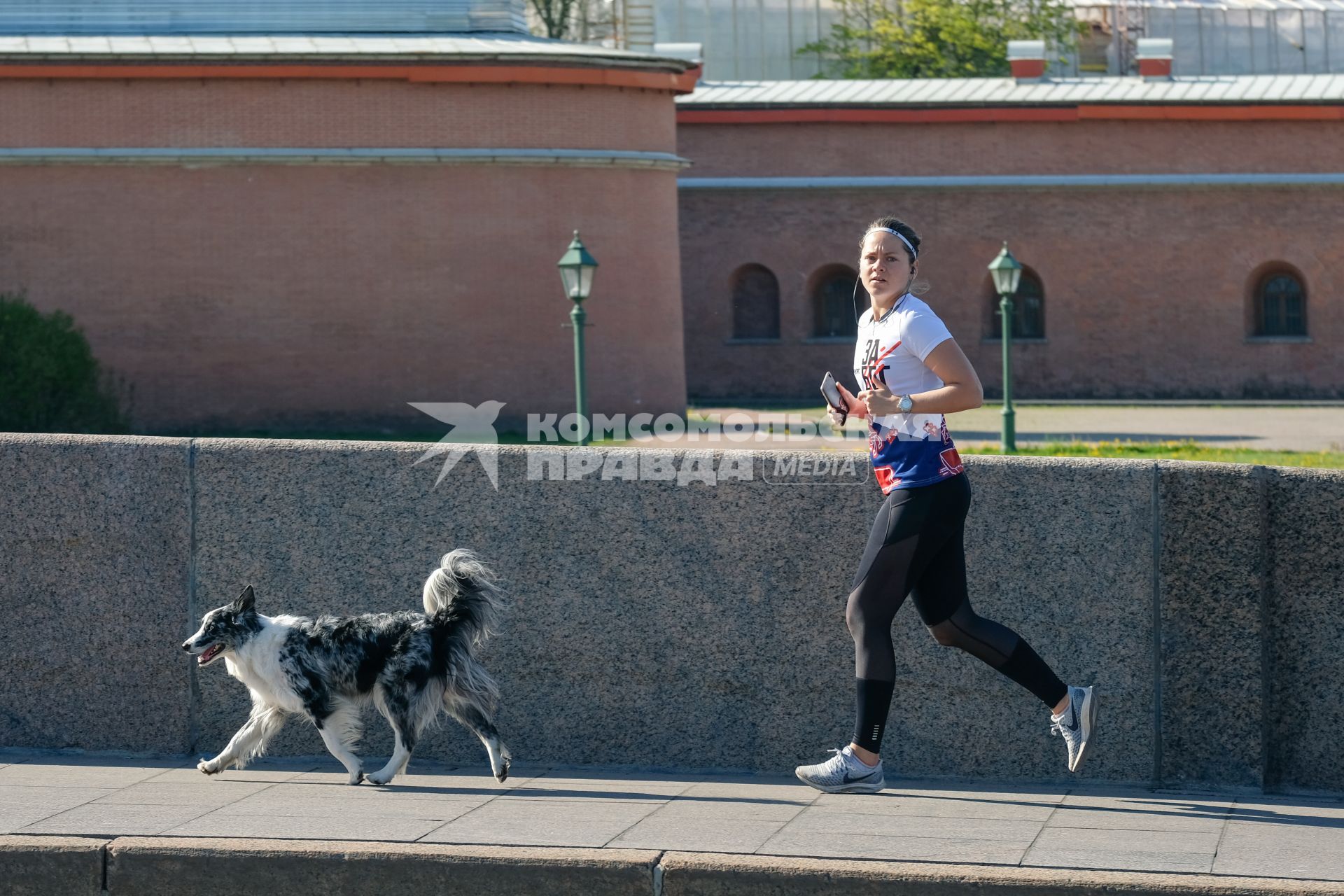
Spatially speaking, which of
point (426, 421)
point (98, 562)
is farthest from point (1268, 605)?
point (426, 421)

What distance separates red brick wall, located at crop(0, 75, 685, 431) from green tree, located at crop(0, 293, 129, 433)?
1.30 metres

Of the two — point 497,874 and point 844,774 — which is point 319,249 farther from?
point 497,874

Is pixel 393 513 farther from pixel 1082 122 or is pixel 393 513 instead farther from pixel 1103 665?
pixel 1082 122

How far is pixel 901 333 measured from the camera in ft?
19.8

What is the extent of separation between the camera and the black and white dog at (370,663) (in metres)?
6.57

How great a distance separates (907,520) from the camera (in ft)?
19.6

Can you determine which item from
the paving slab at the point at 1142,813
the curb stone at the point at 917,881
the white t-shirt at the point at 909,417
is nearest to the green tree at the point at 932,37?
the white t-shirt at the point at 909,417

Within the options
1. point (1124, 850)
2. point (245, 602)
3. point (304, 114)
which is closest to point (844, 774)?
point (1124, 850)

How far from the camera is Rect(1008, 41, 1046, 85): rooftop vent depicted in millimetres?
39031

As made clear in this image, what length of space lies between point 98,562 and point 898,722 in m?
3.49

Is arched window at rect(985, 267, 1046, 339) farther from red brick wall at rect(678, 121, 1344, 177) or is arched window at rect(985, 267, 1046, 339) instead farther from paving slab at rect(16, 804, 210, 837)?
paving slab at rect(16, 804, 210, 837)

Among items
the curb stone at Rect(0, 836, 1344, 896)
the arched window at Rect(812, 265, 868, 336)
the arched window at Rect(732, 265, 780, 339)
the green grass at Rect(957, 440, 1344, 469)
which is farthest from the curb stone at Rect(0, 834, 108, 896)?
the arched window at Rect(732, 265, 780, 339)

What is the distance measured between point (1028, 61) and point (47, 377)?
24075 mm

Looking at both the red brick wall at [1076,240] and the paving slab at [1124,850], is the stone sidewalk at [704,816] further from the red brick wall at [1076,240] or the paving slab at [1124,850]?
the red brick wall at [1076,240]
